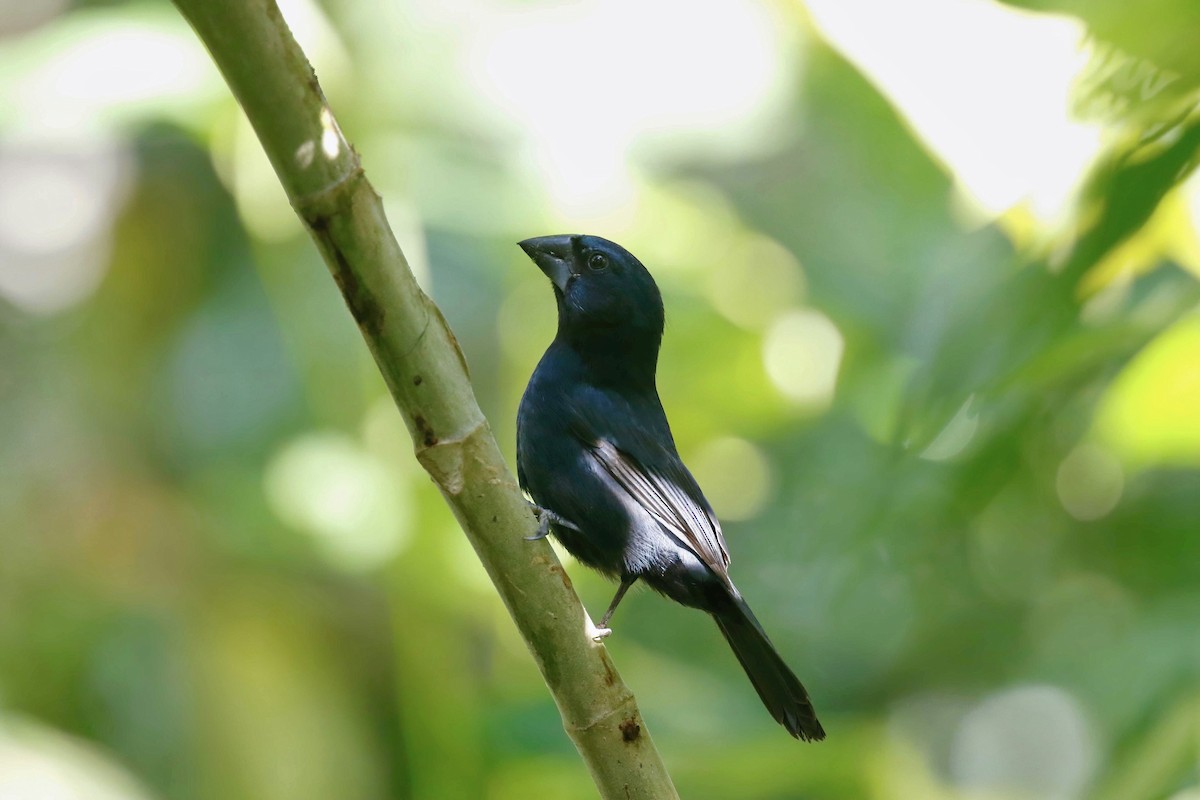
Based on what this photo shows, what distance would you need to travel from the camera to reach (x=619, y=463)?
2861 millimetres

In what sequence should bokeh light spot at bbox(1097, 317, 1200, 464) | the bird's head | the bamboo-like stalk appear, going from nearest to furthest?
1. the bamboo-like stalk
2. bokeh light spot at bbox(1097, 317, 1200, 464)
3. the bird's head

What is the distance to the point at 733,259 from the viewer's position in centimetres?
479

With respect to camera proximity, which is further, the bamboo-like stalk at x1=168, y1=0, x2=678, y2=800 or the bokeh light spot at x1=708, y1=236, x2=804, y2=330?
the bokeh light spot at x1=708, y1=236, x2=804, y2=330

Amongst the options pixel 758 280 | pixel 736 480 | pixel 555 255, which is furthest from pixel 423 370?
pixel 758 280

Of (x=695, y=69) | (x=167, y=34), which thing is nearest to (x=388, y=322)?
(x=167, y=34)

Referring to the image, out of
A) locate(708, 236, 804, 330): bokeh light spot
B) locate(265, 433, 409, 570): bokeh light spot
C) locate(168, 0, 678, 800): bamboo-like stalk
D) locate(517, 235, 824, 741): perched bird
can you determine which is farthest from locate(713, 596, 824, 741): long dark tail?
locate(708, 236, 804, 330): bokeh light spot

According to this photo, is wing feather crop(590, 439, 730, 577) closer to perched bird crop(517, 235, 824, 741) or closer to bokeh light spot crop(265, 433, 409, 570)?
perched bird crop(517, 235, 824, 741)

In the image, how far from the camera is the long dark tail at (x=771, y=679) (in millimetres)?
2668

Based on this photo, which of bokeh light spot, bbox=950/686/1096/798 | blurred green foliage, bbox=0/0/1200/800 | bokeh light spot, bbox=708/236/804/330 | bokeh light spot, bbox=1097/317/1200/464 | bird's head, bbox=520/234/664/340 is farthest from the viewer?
bokeh light spot, bbox=708/236/804/330

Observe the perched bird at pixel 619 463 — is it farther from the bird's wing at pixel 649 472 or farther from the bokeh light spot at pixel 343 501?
the bokeh light spot at pixel 343 501

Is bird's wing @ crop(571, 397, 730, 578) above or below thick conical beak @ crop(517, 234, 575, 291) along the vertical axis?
below

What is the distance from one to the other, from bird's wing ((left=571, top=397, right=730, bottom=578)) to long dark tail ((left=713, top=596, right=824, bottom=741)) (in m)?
0.16

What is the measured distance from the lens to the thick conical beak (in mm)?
3121

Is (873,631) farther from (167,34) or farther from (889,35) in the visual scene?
(167,34)
